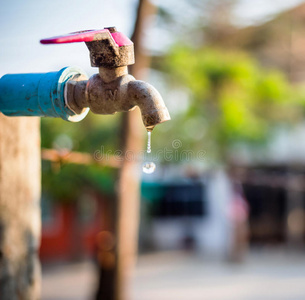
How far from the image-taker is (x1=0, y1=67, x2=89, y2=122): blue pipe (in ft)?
4.82

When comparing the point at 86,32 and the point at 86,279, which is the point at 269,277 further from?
the point at 86,32

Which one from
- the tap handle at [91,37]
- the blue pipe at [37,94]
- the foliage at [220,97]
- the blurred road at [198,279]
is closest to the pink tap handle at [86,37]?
the tap handle at [91,37]

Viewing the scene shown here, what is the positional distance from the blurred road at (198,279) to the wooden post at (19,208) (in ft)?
20.1

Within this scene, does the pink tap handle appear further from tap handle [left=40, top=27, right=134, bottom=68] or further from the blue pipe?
the blue pipe

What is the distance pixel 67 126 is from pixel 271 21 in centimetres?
861

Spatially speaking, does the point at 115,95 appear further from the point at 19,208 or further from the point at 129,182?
the point at 129,182

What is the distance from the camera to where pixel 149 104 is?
1400 millimetres

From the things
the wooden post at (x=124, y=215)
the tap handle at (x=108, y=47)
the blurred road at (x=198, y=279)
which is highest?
the tap handle at (x=108, y=47)

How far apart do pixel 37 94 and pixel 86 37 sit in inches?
14.7

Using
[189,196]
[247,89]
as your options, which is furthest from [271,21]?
[189,196]

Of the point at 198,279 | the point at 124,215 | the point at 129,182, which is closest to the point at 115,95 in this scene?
the point at 129,182

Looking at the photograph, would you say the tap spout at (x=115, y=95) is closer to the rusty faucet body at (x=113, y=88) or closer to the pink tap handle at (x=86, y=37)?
the rusty faucet body at (x=113, y=88)

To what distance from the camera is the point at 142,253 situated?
12094 mm

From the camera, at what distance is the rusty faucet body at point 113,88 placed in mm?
1381
